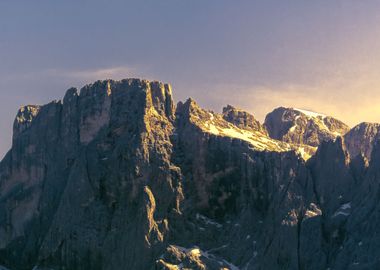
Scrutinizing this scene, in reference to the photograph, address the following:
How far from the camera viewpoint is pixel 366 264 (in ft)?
642

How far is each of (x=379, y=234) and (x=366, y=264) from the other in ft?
27.6

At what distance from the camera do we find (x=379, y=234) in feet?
655
